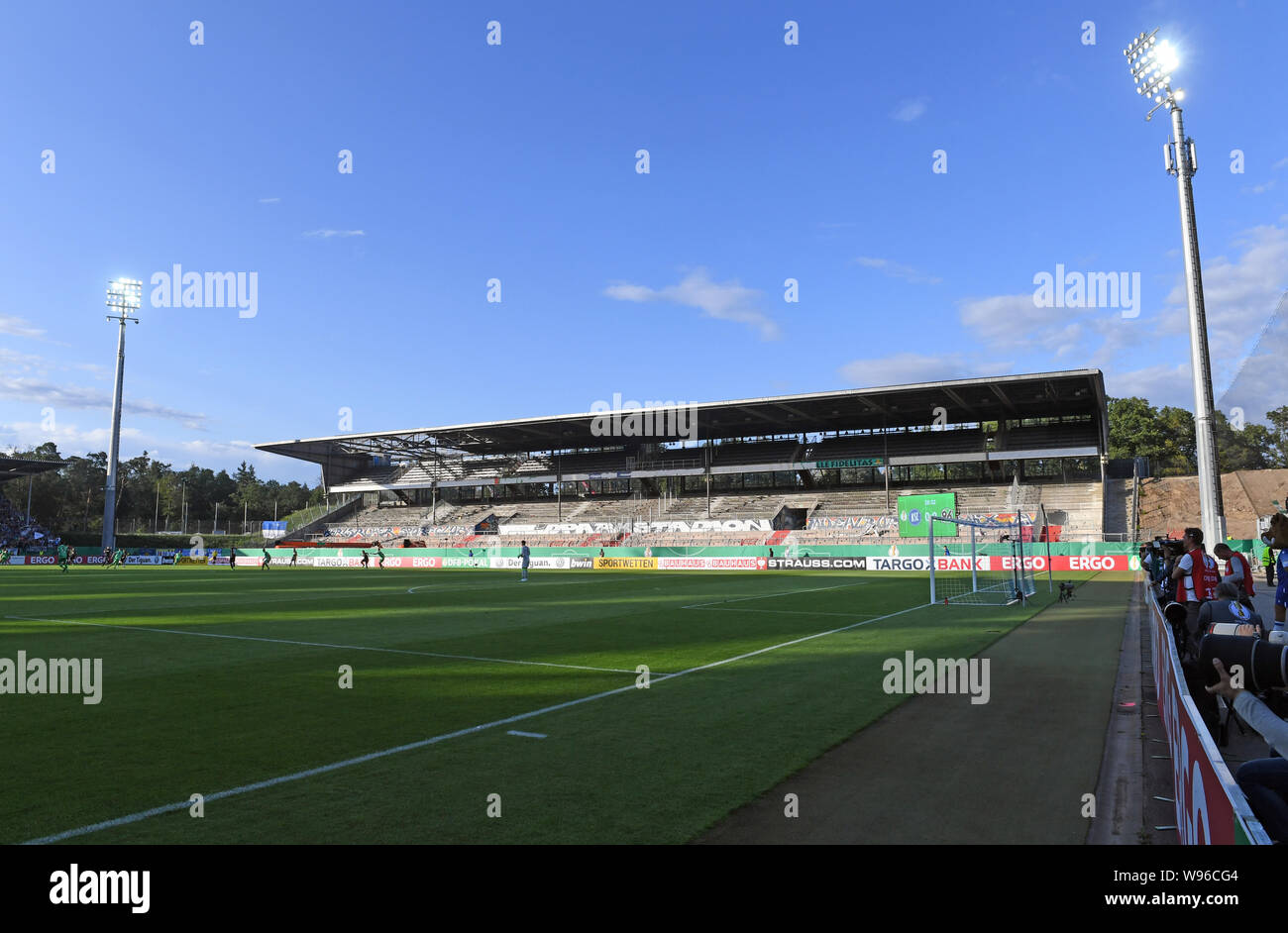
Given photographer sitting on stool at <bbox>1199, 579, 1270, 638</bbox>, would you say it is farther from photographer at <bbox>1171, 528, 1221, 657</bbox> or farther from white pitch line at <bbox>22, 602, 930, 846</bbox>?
white pitch line at <bbox>22, 602, 930, 846</bbox>

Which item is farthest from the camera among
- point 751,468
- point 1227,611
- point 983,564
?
point 751,468

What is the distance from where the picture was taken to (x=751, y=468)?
67.1 metres

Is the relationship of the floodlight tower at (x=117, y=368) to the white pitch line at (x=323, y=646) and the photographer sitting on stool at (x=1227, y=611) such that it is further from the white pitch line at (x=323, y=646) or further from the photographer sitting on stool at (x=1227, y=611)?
the photographer sitting on stool at (x=1227, y=611)

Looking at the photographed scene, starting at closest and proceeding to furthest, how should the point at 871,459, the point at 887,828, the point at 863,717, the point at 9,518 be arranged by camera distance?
the point at 887,828 < the point at 863,717 < the point at 871,459 < the point at 9,518

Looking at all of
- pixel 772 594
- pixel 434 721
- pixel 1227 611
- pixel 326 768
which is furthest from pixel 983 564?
pixel 326 768

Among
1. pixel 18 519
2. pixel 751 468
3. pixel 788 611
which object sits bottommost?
pixel 788 611

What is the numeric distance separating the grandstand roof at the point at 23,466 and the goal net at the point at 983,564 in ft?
249

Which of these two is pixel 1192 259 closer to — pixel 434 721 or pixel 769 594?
pixel 769 594

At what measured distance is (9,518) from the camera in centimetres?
8025

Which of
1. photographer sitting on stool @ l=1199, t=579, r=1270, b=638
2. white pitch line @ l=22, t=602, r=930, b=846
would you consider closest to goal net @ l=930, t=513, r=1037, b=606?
photographer sitting on stool @ l=1199, t=579, r=1270, b=638

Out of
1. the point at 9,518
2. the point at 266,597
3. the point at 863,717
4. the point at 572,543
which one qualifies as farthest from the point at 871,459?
the point at 9,518

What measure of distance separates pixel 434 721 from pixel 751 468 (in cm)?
6044
